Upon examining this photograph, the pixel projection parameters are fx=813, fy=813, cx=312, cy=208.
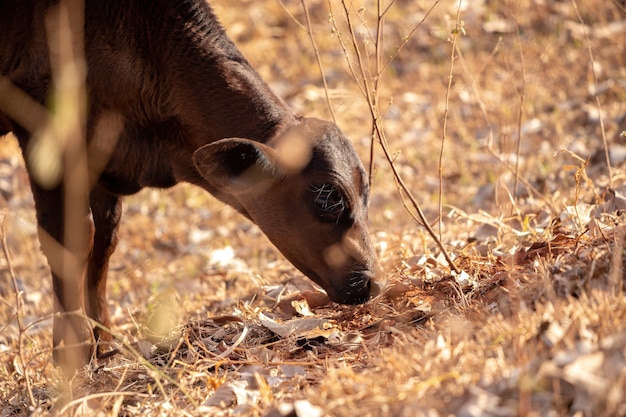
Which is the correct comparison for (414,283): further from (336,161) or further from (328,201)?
(336,161)

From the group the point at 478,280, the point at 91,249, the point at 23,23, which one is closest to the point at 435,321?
the point at 478,280

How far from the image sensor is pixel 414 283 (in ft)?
15.1

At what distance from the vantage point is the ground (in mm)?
2938

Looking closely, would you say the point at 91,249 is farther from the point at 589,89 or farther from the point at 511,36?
the point at 511,36

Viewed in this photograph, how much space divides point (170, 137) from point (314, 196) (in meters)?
1.10

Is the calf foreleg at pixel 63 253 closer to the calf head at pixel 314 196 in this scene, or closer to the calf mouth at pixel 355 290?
the calf head at pixel 314 196

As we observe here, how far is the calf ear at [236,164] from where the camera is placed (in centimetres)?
444

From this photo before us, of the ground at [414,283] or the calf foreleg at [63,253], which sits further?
the calf foreleg at [63,253]

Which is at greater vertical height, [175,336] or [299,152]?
[299,152]

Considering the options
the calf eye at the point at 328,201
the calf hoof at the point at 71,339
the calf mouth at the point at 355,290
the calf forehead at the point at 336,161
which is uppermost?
the calf forehead at the point at 336,161

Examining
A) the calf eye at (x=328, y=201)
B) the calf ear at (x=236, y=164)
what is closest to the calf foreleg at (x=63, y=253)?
the calf ear at (x=236, y=164)

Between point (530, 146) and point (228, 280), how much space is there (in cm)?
374

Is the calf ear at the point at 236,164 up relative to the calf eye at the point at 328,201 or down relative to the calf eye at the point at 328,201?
up

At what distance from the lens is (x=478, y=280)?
4.33 m
